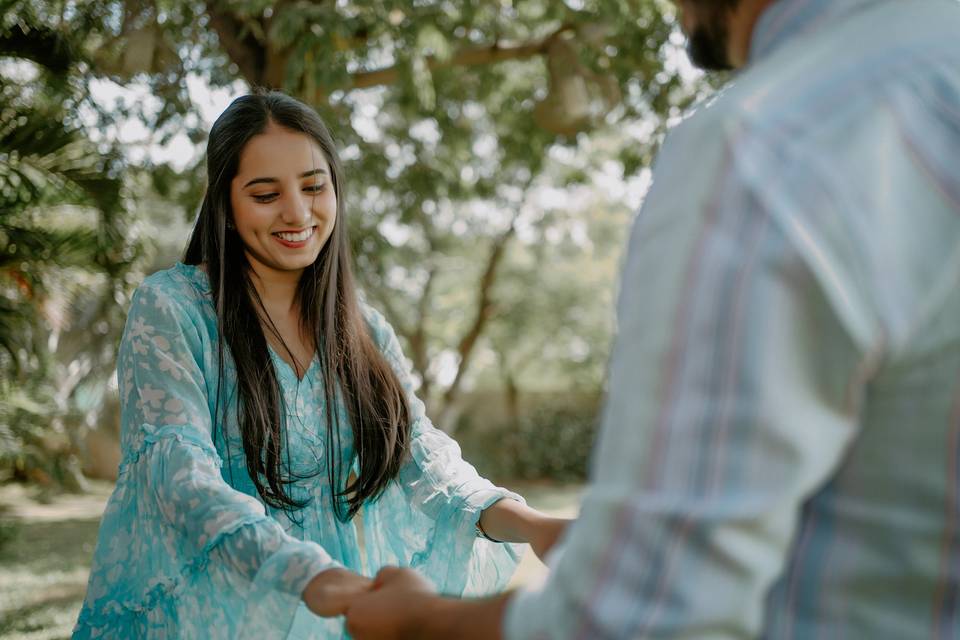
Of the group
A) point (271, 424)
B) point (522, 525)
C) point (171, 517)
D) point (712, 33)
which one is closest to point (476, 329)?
point (271, 424)

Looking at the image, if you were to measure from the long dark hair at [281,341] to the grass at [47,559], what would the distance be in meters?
1.56

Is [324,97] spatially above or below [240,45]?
below

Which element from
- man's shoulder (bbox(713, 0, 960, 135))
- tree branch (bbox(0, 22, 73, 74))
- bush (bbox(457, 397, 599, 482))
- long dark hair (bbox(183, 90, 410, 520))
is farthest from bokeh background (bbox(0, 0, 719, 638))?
man's shoulder (bbox(713, 0, 960, 135))

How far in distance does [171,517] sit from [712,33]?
1.33 m

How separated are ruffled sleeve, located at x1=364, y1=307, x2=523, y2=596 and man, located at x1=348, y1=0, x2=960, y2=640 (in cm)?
131

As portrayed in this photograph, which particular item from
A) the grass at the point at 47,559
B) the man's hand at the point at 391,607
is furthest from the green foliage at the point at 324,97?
the man's hand at the point at 391,607

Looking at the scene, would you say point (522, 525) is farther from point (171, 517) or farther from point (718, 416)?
point (718, 416)

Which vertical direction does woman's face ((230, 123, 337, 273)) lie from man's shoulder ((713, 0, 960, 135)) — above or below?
below

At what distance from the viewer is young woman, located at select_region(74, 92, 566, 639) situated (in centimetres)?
207

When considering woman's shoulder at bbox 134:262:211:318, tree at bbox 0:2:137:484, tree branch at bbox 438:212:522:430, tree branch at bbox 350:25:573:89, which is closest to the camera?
woman's shoulder at bbox 134:262:211:318

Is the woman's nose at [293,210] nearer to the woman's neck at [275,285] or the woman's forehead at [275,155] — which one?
the woman's forehead at [275,155]

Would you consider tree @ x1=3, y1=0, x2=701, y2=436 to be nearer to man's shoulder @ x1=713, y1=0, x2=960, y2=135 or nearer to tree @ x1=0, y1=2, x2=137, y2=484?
tree @ x1=0, y1=2, x2=137, y2=484

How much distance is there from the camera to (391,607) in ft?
4.20

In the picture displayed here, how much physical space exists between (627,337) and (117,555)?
166 centimetres
